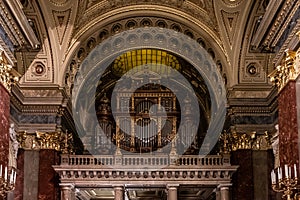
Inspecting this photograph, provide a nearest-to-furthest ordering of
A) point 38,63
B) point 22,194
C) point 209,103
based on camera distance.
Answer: point 22,194, point 38,63, point 209,103

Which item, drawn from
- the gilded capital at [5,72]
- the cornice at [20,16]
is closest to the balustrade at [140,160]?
the gilded capital at [5,72]

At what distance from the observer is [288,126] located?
12.8 m

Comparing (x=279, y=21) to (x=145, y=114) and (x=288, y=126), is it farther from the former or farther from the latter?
(x=145, y=114)

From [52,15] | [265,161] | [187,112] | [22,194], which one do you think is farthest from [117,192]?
[187,112]

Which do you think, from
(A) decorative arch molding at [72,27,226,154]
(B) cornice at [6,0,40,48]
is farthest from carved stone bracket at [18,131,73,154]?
(B) cornice at [6,0,40,48]

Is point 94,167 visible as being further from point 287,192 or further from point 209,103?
point 287,192

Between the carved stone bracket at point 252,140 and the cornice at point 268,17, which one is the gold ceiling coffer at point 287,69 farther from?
the carved stone bracket at point 252,140

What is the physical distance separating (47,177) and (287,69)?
922 centimetres

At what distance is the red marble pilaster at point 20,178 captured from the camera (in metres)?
18.9

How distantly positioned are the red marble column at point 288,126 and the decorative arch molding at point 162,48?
26.2ft

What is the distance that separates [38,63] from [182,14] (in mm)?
5000

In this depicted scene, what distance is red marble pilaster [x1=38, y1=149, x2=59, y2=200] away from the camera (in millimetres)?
19141

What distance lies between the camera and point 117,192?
64.3 ft

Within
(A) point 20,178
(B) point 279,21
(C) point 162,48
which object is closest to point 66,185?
(A) point 20,178
